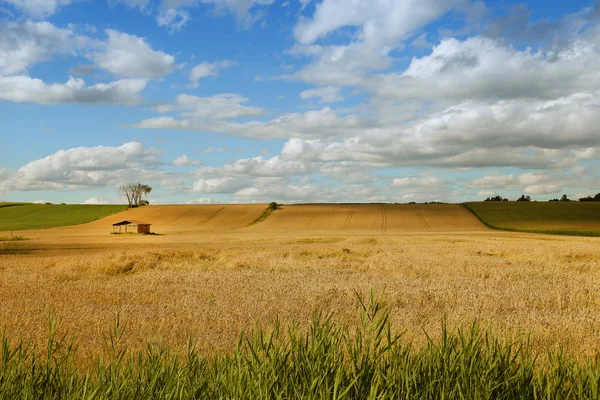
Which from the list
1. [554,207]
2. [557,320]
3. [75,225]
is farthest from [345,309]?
[554,207]

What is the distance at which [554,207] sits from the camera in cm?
9475

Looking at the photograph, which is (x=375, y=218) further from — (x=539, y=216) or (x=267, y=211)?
(x=539, y=216)

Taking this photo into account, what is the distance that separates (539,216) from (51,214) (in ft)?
285

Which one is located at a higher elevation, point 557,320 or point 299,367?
point 299,367

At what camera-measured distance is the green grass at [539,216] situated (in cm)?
7156

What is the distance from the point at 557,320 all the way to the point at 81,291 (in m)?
12.1

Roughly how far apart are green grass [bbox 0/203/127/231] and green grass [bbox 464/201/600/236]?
65193mm

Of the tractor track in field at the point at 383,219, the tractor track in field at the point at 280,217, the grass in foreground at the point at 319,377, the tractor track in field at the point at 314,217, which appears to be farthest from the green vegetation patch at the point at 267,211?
the grass in foreground at the point at 319,377

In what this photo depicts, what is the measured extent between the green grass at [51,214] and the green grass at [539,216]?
214 ft

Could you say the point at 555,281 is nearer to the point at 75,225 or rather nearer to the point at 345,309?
the point at 345,309

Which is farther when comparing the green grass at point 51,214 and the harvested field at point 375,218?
the green grass at point 51,214

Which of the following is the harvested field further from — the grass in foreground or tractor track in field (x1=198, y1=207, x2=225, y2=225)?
the grass in foreground

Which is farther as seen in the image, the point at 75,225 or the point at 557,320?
the point at 75,225

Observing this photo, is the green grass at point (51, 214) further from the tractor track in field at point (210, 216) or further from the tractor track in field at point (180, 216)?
the tractor track in field at point (210, 216)
